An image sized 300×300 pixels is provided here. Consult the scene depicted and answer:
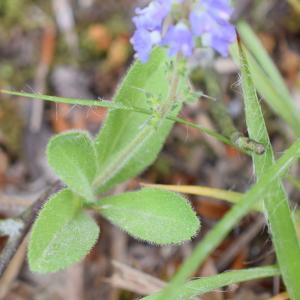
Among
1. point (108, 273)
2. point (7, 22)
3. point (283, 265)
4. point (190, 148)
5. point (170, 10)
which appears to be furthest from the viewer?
point (7, 22)

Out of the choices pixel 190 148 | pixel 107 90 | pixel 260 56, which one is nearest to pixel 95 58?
pixel 107 90

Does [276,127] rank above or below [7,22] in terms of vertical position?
above

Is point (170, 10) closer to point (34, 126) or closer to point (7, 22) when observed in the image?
point (34, 126)

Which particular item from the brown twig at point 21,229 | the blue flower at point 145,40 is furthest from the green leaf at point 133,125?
the blue flower at point 145,40

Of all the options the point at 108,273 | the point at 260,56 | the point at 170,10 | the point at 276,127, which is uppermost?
the point at 170,10

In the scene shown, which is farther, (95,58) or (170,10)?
(95,58)

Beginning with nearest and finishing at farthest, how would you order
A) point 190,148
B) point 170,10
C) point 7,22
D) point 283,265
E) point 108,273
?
1. point 170,10
2. point 283,265
3. point 108,273
4. point 190,148
5. point 7,22

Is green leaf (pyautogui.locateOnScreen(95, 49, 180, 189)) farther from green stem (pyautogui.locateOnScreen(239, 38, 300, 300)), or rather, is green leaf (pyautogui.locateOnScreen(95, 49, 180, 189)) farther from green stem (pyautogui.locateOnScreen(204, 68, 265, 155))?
green stem (pyautogui.locateOnScreen(239, 38, 300, 300))
